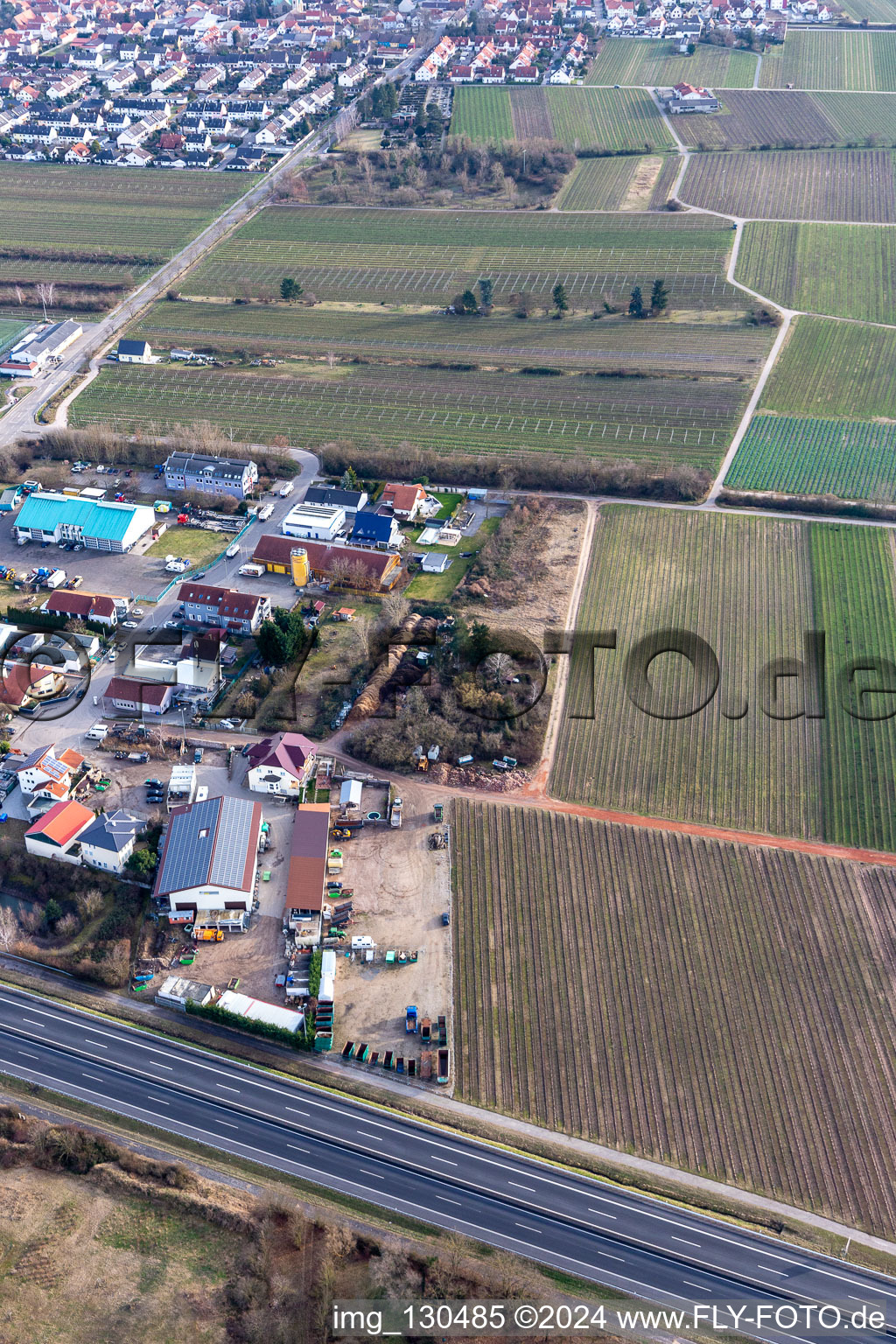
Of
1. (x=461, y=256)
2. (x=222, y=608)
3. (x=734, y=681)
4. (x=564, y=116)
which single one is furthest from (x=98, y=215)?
(x=734, y=681)

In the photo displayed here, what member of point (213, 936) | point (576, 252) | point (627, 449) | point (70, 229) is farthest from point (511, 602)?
point (70, 229)

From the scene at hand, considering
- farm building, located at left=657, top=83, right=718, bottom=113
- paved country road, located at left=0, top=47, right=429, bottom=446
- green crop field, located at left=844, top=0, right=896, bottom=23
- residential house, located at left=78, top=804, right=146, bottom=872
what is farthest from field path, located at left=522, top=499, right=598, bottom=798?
green crop field, located at left=844, top=0, right=896, bottom=23

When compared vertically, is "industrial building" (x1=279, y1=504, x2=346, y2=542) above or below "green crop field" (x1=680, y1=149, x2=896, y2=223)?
below

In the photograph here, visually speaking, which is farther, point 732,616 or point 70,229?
point 70,229

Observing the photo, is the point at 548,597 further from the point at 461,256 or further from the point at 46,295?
the point at 46,295

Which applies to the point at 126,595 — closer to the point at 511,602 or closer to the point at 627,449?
the point at 511,602

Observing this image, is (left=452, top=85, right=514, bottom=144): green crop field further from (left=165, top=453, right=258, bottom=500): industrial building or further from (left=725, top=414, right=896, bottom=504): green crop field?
(left=165, top=453, right=258, bottom=500): industrial building
